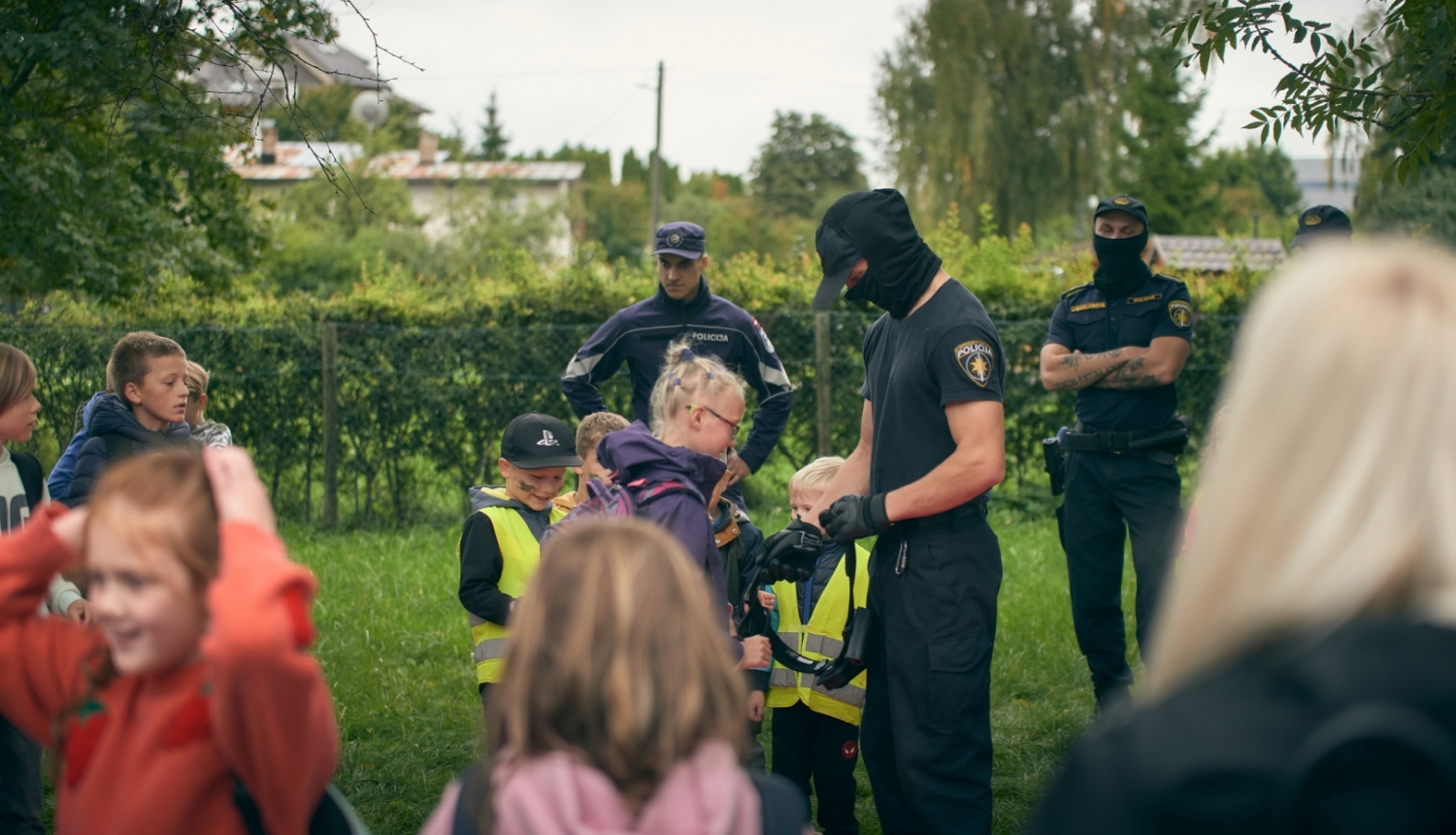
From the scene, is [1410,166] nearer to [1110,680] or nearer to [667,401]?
[1110,680]

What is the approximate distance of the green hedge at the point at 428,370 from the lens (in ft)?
33.3

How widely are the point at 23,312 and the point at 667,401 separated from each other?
9.67 meters

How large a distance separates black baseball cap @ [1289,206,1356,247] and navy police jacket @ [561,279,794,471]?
249cm

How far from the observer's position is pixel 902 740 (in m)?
3.46

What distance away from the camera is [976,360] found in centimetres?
341

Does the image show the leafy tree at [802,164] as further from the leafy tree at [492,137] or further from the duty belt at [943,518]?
the duty belt at [943,518]

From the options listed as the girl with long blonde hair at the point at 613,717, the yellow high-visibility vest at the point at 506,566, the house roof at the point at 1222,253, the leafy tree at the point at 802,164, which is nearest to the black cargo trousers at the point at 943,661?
the yellow high-visibility vest at the point at 506,566

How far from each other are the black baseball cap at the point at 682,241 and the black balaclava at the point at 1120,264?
1.90 metres

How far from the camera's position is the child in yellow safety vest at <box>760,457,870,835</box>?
418 cm

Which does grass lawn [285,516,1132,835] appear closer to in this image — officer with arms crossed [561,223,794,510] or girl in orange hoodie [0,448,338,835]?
officer with arms crossed [561,223,794,510]

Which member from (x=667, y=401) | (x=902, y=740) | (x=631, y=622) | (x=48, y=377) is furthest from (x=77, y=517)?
(x=48, y=377)

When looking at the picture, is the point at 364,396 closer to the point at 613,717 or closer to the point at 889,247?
the point at 889,247

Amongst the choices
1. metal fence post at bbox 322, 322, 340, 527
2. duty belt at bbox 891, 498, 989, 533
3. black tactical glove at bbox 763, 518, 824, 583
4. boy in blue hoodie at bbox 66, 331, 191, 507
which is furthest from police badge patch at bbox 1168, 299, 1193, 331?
metal fence post at bbox 322, 322, 340, 527

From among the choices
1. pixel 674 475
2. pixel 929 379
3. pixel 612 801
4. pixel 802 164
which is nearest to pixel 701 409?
pixel 674 475
